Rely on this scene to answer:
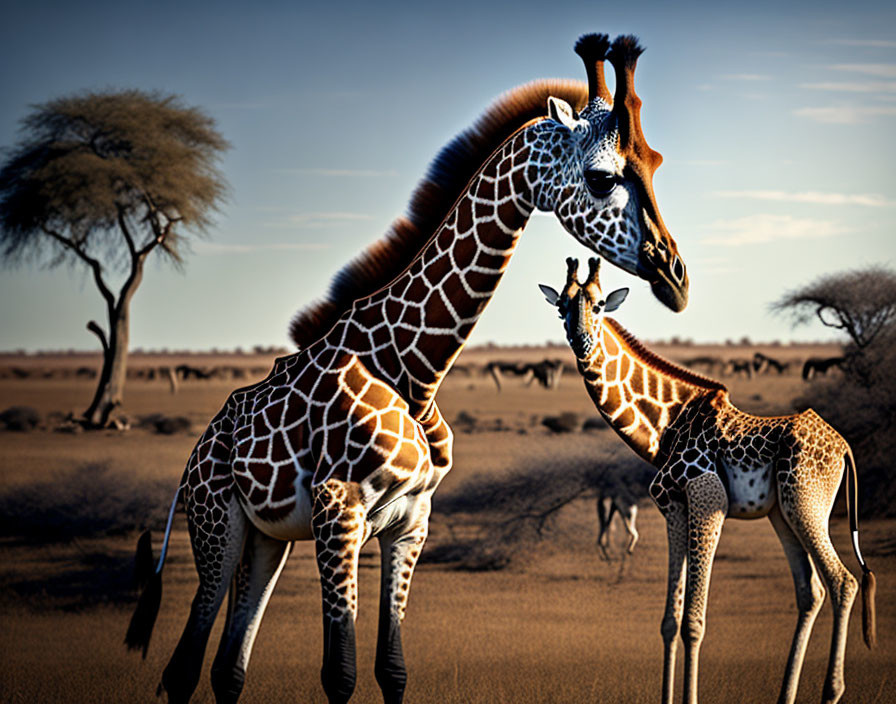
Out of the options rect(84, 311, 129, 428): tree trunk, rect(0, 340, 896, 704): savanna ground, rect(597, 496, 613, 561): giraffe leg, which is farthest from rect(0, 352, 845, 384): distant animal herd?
rect(597, 496, 613, 561): giraffe leg

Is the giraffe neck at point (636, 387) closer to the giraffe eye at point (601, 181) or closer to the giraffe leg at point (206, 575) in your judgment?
the giraffe eye at point (601, 181)

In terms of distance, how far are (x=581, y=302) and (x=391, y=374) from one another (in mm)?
1140

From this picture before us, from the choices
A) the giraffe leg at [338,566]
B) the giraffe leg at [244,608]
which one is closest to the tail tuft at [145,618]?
the giraffe leg at [244,608]

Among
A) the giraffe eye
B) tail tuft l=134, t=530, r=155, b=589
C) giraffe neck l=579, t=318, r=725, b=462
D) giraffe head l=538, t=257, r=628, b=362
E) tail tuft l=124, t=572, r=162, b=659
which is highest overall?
the giraffe eye

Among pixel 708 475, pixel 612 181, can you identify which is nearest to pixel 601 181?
pixel 612 181

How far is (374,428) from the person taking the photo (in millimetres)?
5281

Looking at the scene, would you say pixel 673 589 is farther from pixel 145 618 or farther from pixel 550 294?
pixel 145 618

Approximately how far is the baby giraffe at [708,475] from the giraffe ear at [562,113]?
86cm

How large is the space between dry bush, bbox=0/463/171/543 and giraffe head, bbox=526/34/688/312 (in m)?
12.9

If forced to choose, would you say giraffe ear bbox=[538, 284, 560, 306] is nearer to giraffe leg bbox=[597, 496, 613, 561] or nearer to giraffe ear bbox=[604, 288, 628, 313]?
giraffe ear bbox=[604, 288, 628, 313]

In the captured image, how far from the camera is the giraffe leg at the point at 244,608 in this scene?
5.78 m

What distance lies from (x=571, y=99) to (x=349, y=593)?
2.78 meters

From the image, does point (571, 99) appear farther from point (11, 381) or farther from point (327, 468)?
point (11, 381)

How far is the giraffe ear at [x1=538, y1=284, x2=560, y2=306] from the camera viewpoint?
19.4 feet
